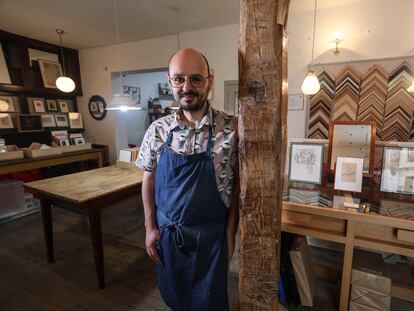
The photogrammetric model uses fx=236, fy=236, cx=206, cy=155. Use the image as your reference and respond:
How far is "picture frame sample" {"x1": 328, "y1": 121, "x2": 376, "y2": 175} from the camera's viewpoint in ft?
5.75

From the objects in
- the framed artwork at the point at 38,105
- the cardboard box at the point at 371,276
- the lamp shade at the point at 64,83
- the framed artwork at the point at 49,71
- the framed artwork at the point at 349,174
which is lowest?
the cardboard box at the point at 371,276

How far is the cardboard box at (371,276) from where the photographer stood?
5.13 ft

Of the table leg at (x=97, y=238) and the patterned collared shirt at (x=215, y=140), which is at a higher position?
the patterned collared shirt at (x=215, y=140)

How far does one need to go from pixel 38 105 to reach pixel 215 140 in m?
4.21

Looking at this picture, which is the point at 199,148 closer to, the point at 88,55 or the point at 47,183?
the point at 47,183

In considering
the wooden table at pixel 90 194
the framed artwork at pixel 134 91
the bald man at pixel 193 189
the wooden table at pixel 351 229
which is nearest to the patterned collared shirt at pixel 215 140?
the bald man at pixel 193 189

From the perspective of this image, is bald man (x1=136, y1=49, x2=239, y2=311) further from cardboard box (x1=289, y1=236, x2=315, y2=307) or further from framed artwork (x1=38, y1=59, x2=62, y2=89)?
Answer: framed artwork (x1=38, y1=59, x2=62, y2=89)

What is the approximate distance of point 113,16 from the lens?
9.84ft

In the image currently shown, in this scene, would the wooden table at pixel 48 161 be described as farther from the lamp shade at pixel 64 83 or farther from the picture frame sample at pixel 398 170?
the picture frame sample at pixel 398 170

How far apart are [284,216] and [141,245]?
171 cm

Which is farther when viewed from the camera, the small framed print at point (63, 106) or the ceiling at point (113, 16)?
the small framed print at point (63, 106)

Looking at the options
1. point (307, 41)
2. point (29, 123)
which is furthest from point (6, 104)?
point (307, 41)

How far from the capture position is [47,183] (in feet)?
7.45

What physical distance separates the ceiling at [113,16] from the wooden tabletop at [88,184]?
6.29 feet
